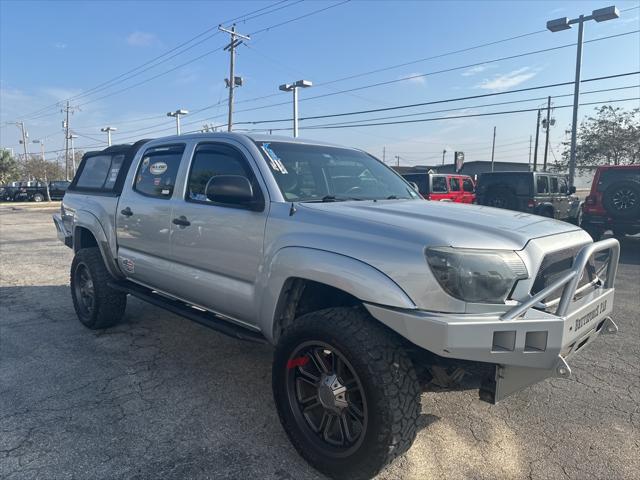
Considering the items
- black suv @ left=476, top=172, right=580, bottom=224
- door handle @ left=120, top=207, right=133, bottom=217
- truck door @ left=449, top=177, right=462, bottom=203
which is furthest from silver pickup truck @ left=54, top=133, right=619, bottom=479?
truck door @ left=449, top=177, right=462, bottom=203

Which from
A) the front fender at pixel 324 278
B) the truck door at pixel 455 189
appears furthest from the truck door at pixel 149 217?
the truck door at pixel 455 189

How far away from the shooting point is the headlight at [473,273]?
221 centimetres

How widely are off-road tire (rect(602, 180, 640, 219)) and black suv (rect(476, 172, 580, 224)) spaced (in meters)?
3.39

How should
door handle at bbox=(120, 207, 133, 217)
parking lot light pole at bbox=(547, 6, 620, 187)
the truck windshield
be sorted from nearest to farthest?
1. the truck windshield
2. door handle at bbox=(120, 207, 133, 217)
3. parking lot light pole at bbox=(547, 6, 620, 187)

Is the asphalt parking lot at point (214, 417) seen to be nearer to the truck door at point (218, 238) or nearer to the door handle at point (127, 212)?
the truck door at point (218, 238)

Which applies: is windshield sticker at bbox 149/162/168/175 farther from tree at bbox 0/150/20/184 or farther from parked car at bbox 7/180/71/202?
tree at bbox 0/150/20/184

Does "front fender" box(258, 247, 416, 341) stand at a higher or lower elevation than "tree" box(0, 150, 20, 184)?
lower

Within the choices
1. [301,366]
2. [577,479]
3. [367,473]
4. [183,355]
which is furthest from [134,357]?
[577,479]

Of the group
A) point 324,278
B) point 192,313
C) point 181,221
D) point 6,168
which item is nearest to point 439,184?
point 181,221

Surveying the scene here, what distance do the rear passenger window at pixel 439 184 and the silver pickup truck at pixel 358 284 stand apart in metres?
12.6

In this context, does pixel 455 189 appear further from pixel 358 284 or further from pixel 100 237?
pixel 358 284

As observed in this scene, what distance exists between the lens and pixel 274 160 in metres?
3.26

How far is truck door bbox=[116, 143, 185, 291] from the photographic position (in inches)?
154

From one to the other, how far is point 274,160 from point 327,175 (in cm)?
45
